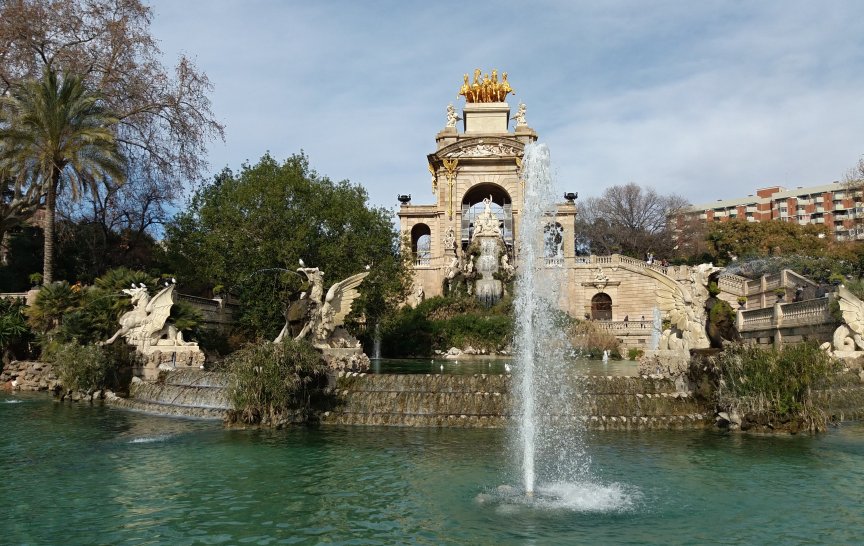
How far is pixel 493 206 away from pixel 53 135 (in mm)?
35346

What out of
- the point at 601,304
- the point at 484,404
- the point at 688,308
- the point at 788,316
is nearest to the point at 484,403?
the point at 484,404

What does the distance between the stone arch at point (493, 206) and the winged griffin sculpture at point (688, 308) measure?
112 ft

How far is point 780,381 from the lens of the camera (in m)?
13.1

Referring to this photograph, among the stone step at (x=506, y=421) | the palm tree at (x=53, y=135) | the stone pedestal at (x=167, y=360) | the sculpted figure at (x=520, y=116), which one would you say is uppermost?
the sculpted figure at (x=520, y=116)

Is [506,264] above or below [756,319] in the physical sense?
above

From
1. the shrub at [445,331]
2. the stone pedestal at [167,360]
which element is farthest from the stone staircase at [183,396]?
the shrub at [445,331]

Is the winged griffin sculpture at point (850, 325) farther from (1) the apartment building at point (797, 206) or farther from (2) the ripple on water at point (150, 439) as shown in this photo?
(1) the apartment building at point (797, 206)

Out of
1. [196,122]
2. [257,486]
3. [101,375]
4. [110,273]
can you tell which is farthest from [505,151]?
[257,486]

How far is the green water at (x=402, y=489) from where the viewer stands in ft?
24.7

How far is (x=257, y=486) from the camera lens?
31.4 ft

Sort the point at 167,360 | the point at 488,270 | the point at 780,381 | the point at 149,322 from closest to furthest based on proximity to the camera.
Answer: the point at 780,381 < the point at 167,360 < the point at 149,322 < the point at 488,270

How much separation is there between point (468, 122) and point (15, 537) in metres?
52.1

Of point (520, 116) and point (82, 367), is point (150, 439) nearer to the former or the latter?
point (82, 367)

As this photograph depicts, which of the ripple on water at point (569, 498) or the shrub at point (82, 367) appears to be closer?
the ripple on water at point (569, 498)
